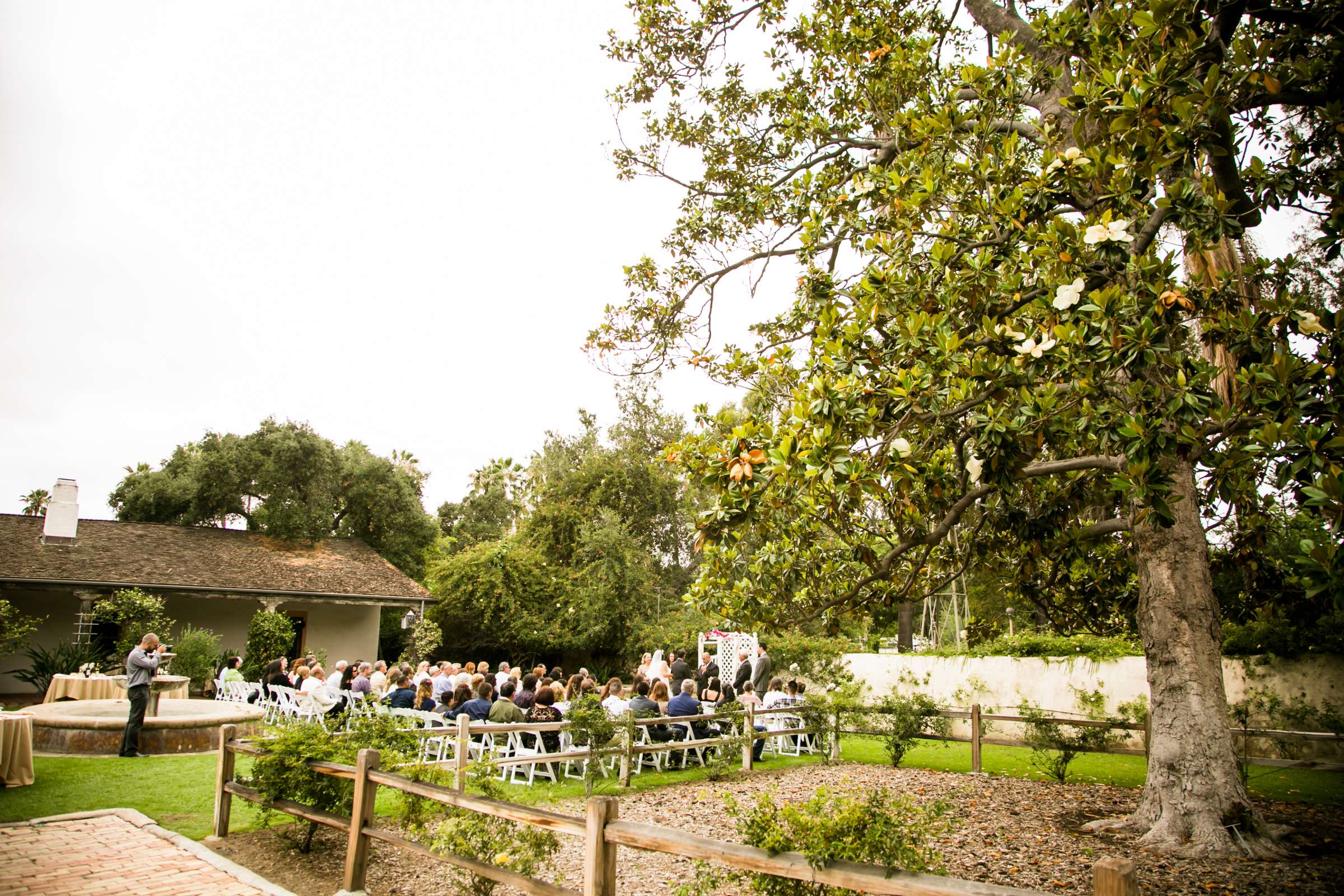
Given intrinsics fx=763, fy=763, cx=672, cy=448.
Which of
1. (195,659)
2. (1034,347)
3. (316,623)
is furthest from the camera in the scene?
(316,623)

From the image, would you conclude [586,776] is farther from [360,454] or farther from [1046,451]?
[360,454]

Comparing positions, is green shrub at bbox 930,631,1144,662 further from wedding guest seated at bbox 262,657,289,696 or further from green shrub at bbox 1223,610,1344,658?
wedding guest seated at bbox 262,657,289,696

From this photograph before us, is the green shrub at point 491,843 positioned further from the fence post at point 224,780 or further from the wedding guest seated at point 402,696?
the wedding guest seated at point 402,696

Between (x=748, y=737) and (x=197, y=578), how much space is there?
52.7 ft

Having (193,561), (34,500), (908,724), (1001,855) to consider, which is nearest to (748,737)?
(908,724)

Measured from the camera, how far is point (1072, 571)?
28.0 ft

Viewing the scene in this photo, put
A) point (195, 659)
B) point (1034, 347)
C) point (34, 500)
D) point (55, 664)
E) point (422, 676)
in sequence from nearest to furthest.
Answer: point (1034, 347) → point (422, 676) → point (55, 664) → point (195, 659) → point (34, 500)

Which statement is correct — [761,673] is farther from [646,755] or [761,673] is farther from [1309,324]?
[1309,324]

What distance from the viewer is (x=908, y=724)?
11.6m

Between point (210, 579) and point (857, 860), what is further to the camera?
point (210, 579)

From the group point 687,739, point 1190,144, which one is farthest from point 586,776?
point 1190,144

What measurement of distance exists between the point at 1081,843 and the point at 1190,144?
587cm

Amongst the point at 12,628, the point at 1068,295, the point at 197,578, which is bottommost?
the point at 12,628

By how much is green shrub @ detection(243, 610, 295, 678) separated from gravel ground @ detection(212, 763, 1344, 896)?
14.0m
